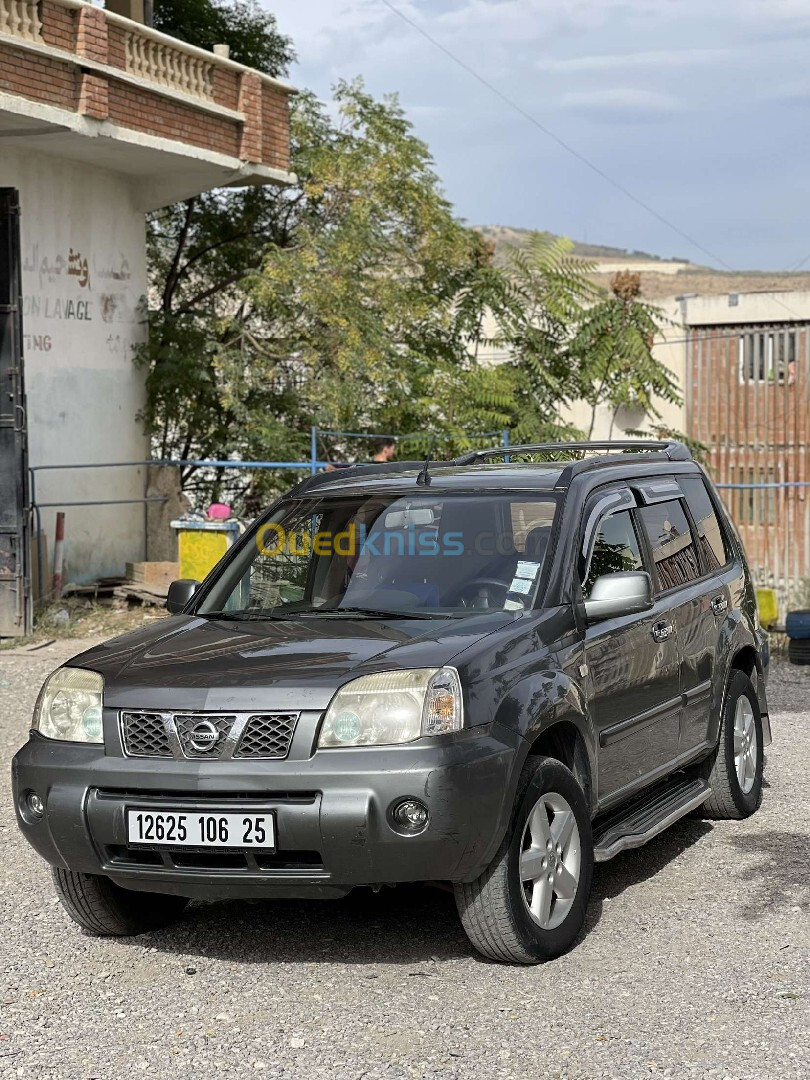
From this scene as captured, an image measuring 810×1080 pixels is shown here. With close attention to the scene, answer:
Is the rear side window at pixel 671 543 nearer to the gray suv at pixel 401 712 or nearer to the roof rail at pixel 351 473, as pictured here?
the gray suv at pixel 401 712

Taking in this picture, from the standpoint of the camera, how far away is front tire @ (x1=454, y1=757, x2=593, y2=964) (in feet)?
16.2

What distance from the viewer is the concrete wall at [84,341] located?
56.9 feet

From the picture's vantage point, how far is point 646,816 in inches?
242

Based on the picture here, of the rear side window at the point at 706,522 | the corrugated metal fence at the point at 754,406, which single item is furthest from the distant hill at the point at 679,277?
the rear side window at the point at 706,522

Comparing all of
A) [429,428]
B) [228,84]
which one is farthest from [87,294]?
[429,428]

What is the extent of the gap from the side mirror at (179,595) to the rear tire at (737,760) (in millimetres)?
2640

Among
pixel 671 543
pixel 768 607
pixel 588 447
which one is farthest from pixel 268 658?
pixel 768 607

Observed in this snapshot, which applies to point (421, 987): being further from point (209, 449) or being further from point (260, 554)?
point (209, 449)

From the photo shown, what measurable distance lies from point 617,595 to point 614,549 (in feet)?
2.20

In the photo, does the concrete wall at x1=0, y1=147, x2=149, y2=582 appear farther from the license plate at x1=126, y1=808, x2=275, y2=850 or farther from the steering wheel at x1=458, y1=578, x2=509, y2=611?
the license plate at x1=126, y1=808, x2=275, y2=850

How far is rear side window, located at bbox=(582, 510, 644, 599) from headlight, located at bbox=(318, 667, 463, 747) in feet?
4.09

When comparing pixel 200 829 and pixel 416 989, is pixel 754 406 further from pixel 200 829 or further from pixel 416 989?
pixel 200 829

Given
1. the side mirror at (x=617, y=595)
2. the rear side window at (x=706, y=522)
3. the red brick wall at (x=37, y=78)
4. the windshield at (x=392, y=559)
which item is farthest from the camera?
the red brick wall at (x=37, y=78)

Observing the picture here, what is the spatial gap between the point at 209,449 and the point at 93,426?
302cm
